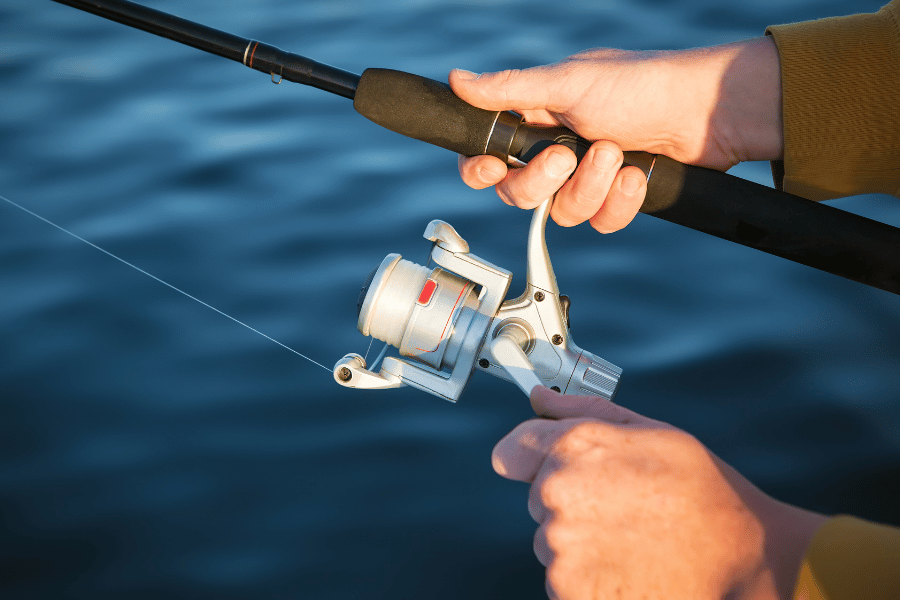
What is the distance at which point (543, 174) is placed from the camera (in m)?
1.70

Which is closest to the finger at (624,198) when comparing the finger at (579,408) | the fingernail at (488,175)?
the fingernail at (488,175)

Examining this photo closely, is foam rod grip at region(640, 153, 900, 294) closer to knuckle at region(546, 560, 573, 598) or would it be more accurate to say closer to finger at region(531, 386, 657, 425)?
finger at region(531, 386, 657, 425)

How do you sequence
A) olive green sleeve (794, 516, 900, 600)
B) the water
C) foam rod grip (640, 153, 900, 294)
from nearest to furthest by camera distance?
olive green sleeve (794, 516, 900, 600) < foam rod grip (640, 153, 900, 294) < the water

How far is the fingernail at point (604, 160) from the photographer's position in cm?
168

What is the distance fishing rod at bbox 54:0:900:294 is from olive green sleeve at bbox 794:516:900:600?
0.91 m

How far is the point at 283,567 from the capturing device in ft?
6.43

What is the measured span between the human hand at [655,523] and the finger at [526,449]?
0.12ft

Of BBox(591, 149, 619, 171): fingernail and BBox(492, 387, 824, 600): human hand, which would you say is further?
BBox(591, 149, 619, 171): fingernail

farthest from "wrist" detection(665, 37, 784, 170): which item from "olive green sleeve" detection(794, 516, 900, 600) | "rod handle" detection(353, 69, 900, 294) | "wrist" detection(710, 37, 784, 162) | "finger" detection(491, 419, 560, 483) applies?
"olive green sleeve" detection(794, 516, 900, 600)

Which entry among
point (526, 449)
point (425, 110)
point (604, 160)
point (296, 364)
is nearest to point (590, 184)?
point (604, 160)

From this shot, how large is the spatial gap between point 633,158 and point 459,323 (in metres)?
0.52

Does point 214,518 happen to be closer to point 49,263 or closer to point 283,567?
point 283,567

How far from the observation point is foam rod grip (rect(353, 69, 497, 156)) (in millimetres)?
1690

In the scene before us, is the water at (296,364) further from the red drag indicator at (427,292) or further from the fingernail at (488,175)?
the fingernail at (488,175)
